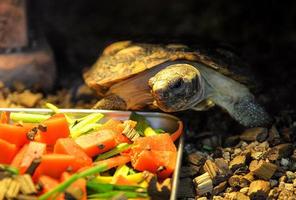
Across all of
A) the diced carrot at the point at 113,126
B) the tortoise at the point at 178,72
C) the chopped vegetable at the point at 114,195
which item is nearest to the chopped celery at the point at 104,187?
the chopped vegetable at the point at 114,195

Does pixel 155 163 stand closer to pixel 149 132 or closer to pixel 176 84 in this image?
pixel 149 132

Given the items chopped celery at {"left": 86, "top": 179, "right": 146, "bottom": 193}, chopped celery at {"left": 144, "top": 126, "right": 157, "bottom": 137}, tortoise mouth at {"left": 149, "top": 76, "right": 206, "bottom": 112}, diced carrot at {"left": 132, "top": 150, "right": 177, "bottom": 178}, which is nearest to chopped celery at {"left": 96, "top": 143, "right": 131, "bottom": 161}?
diced carrot at {"left": 132, "top": 150, "right": 177, "bottom": 178}

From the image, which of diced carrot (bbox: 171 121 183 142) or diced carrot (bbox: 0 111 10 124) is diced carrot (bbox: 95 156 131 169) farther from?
diced carrot (bbox: 0 111 10 124)

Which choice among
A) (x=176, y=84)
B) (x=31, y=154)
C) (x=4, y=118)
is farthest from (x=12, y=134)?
(x=176, y=84)

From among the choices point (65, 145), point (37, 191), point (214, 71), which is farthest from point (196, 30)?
point (37, 191)

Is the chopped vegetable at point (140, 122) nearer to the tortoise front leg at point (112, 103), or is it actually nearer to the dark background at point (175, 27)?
the tortoise front leg at point (112, 103)
